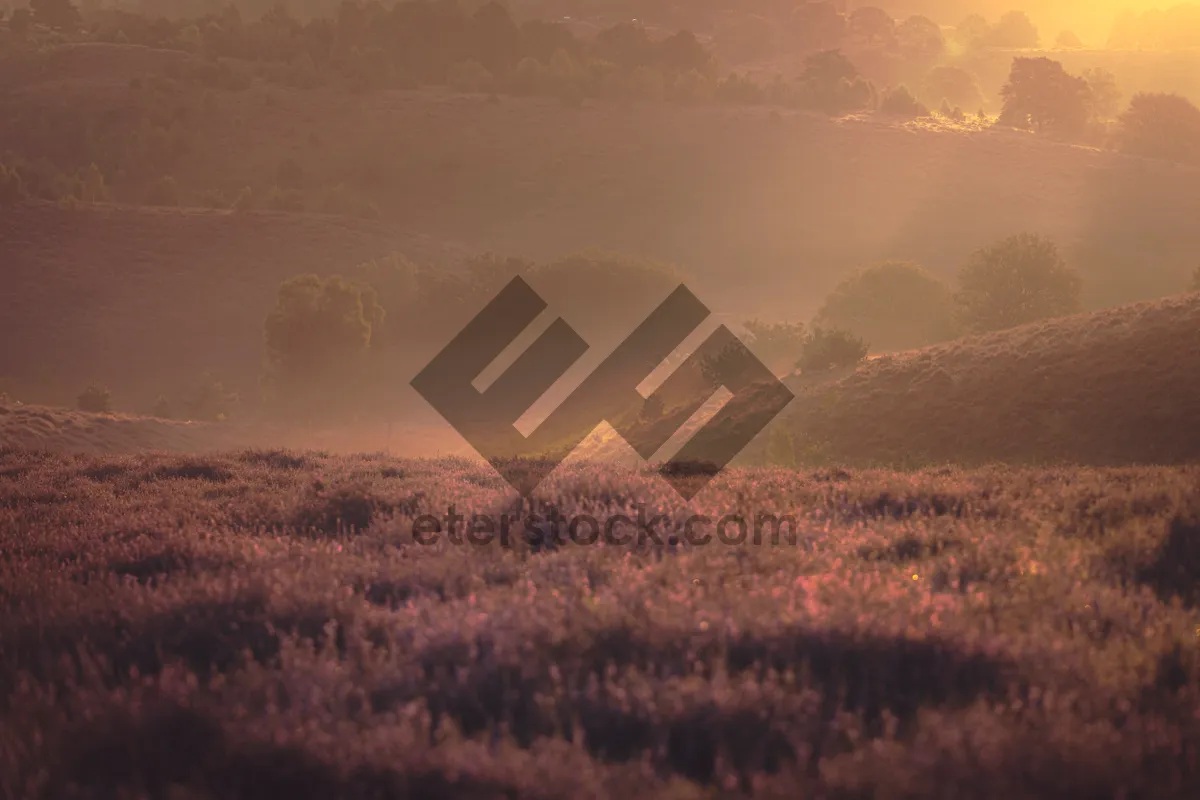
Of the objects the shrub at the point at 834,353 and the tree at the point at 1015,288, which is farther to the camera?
the tree at the point at 1015,288

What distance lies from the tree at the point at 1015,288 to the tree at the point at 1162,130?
72.2 meters

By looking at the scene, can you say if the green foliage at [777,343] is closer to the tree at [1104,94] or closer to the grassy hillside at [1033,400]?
the grassy hillside at [1033,400]

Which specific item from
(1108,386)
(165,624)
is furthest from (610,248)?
(165,624)

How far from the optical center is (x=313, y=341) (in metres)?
43.0

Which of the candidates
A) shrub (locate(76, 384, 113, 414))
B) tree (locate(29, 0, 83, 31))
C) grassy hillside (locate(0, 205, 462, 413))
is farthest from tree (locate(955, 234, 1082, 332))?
tree (locate(29, 0, 83, 31))

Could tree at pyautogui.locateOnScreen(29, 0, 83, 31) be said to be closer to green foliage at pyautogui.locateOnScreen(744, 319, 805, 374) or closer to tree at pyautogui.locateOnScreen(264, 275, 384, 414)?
tree at pyautogui.locateOnScreen(264, 275, 384, 414)

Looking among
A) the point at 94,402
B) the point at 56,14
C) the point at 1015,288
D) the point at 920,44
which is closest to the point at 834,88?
the point at 1015,288

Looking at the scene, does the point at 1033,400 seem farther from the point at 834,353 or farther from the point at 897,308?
the point at 897,308

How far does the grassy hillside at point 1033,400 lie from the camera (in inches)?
598

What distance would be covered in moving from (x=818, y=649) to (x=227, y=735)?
249 cm

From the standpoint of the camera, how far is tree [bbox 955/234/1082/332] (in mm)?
39938

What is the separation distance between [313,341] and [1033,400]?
36031 mm

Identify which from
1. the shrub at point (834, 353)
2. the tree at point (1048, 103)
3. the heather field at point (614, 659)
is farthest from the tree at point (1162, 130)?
the heather field at point (614, 659)

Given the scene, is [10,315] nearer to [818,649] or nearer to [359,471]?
[359,471]
